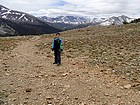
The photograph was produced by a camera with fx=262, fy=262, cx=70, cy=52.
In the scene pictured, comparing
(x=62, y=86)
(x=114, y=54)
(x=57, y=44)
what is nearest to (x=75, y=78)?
(x=62, y=86)

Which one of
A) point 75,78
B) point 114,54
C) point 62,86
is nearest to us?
point 62,86

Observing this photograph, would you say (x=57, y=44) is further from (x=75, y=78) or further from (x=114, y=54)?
(x=114, y=54)

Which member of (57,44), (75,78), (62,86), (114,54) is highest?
(57,44)

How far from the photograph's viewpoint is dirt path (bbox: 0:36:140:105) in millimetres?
10469

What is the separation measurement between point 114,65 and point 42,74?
451cm

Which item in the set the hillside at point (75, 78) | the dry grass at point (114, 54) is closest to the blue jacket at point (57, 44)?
the hillside at point (75, 78)

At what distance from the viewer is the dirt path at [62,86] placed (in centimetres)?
1047

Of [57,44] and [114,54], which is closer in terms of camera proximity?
[57,44]

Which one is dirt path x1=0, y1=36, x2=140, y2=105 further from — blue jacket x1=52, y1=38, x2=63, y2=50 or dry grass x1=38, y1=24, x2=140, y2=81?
blue jacket x1=52, y1=38, x2=63, y2=50

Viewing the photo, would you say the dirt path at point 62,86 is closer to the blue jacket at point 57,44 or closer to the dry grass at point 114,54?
the dry grass at point 114,54

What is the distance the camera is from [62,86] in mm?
11969

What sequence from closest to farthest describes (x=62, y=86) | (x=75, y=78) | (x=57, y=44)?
(x=62, y=86) → (x=75, y=78) → (x=57, y=44)

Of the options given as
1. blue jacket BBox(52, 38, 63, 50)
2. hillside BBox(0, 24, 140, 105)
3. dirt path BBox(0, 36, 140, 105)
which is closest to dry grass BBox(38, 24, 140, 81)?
hillside BBox(0, 24, 140, 105)

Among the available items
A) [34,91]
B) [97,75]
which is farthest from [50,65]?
[34,91]
